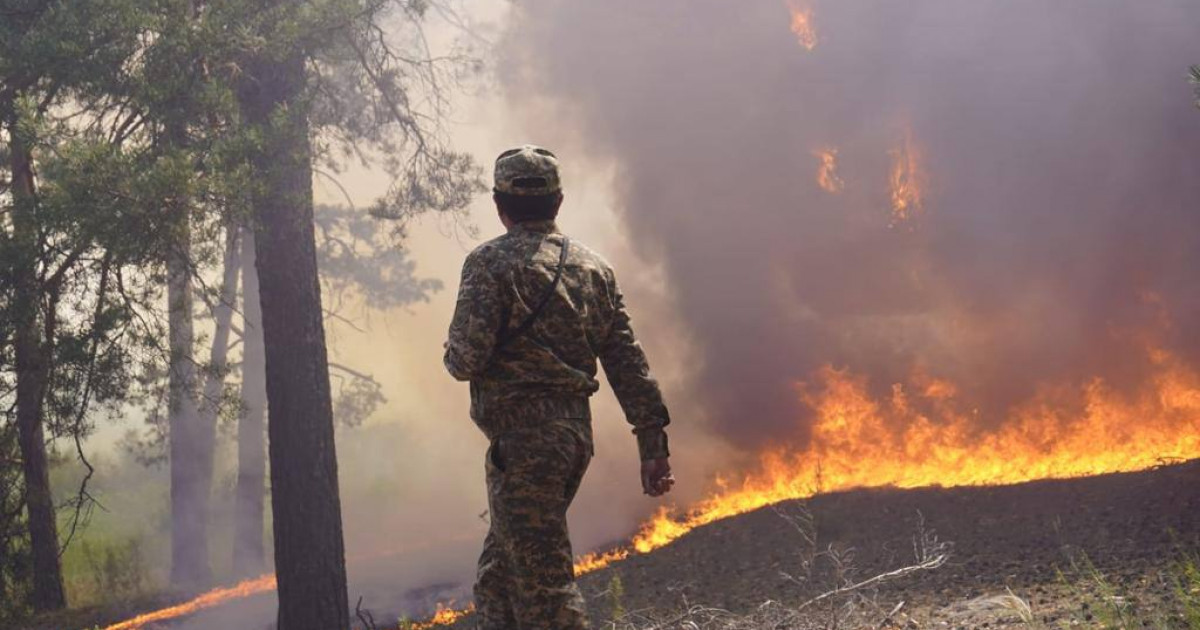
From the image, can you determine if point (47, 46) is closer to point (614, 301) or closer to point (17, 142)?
point (17, 142)

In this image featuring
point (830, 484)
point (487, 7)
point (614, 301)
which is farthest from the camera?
point (487, 7)

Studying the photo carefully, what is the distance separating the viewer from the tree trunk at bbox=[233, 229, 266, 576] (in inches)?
728

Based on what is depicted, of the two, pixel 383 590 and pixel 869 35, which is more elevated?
pixel 869 35

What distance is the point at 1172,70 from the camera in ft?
39.5

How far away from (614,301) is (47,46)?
19.0ft

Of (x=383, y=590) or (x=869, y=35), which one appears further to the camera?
(x=869, y=35)

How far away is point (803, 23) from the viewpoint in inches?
536

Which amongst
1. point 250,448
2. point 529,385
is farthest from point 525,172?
point 250,448

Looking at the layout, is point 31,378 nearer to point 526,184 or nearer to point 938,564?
point 526,184

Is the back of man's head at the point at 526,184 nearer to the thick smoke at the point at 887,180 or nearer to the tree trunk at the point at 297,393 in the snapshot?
the tree trunk at the point at 297,393

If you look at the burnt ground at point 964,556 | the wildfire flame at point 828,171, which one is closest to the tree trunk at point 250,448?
the wildfire flame at point 828,171

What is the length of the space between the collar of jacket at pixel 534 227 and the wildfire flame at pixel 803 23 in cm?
1050

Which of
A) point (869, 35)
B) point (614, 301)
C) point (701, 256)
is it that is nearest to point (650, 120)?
point (701, 256)

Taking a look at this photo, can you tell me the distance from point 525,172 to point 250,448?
54.8 feet
